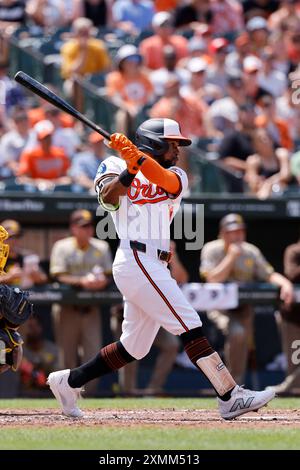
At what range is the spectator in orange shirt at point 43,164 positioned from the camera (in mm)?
11852

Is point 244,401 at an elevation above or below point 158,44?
below

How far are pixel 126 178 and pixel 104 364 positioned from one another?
1.18 metres

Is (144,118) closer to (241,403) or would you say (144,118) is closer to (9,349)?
(9,349)

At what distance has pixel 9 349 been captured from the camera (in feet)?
23.0

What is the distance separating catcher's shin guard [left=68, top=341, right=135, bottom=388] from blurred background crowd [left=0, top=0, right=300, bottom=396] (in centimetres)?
381

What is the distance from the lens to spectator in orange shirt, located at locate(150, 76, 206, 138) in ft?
42.9

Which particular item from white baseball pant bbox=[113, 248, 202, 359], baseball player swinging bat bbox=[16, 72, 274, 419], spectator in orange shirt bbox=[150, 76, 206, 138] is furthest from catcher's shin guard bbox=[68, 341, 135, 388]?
spectator in orange shirt bbox=[150, 76, 206, 138]

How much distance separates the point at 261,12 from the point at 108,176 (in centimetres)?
1066

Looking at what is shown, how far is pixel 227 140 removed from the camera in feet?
41.9

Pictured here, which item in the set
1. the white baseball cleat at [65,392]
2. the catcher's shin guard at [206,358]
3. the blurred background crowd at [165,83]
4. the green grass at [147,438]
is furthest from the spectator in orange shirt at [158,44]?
the green grass at [147,438]

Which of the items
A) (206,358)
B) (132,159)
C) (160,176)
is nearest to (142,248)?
(160,176)

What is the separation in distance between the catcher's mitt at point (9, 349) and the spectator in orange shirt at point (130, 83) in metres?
6.65

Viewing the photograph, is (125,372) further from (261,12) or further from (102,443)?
(261,12)

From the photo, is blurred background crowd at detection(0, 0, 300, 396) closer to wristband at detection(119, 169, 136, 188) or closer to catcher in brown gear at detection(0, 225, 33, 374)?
catcher in brown gear at detection(0, 225, 33, 374)
